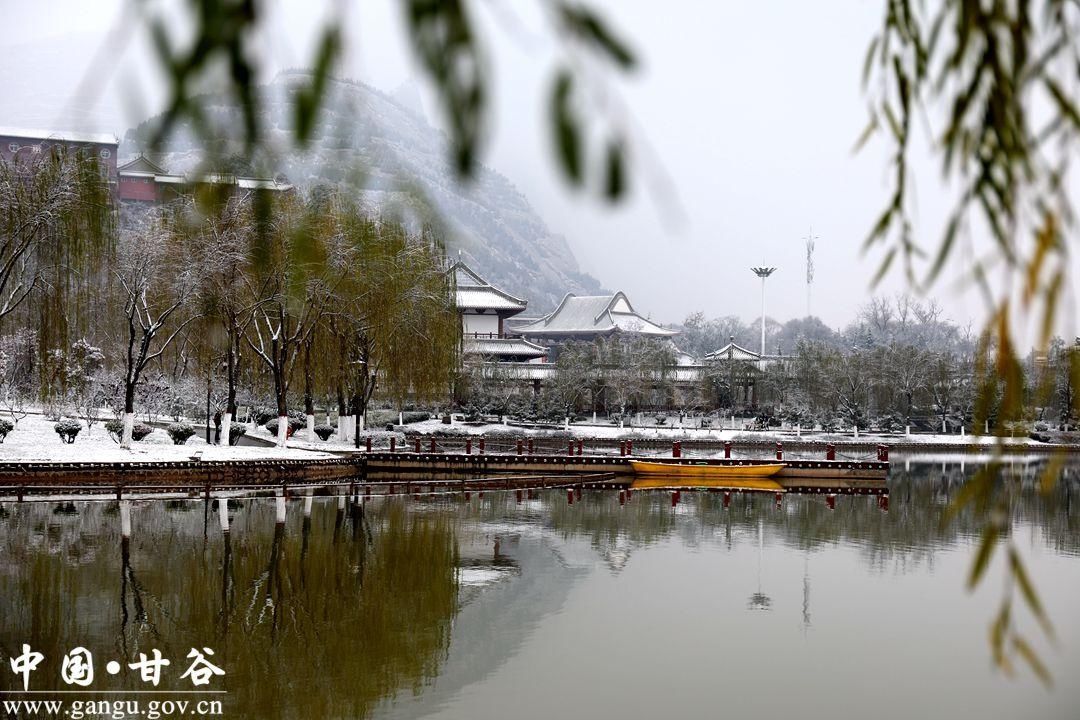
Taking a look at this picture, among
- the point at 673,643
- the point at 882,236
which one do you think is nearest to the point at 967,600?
the point at 673,643

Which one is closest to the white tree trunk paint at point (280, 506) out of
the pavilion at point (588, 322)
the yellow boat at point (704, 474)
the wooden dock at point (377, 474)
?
the wooden dock at point (377, 474)

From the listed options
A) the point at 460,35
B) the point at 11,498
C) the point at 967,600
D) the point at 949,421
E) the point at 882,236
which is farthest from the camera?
the point at 949,421

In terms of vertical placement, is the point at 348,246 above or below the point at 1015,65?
above

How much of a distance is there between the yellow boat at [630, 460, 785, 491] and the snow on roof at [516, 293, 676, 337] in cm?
2423

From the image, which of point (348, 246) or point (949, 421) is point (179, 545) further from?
point (949, 421)

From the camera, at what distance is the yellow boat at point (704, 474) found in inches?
771

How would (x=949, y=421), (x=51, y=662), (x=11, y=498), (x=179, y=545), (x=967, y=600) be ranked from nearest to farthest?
(x=51, y=662), (x=967, y=600), (x=179, y=545), (x=11, y=498), (x=949, y=421)

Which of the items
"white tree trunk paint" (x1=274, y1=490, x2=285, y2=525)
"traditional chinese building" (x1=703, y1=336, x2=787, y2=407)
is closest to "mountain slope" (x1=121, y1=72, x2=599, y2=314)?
"white tree trunk paint" (x1=274, y1=490, x2=285, y2=525)

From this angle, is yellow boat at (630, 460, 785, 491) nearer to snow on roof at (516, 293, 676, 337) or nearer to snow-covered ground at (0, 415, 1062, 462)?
snow-covered ground at (0, 415, 1062, 462)

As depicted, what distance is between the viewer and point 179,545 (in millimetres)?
10531

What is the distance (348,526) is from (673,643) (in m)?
5.88

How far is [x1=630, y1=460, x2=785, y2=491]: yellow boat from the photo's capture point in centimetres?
1958

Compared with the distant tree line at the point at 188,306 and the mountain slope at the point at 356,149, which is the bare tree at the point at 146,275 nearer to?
the distant tree line at the point at 188,306

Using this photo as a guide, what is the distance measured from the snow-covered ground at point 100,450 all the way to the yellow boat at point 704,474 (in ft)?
19.7
